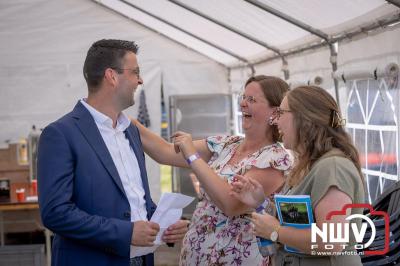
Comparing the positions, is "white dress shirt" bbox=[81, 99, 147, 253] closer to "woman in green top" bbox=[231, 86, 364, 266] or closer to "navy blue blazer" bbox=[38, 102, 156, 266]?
"navy blue blazer" bbox=[38, 102, 156, 266]

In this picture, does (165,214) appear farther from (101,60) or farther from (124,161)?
(101,60)

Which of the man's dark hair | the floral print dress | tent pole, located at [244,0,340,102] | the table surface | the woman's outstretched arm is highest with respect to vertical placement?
tent pole, located at [244,0,340,102]

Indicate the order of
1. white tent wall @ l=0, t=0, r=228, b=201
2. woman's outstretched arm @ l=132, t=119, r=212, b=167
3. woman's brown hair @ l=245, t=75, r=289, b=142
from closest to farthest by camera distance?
woman's brown hair @ l=245, t=75, r=289, b=142 < woman's outstretched arm @ l=132, t=119, r=212, b=167 < white tent wall @ l=0, t=0, r=228, b=201

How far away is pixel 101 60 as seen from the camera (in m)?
2.32

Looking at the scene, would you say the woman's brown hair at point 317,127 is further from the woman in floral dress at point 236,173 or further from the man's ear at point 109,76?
the man's ear at point 109,76

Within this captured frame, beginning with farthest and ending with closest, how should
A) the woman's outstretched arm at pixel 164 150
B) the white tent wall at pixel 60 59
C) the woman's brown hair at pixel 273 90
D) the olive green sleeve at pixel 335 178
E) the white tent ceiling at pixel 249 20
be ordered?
the white tent wall at pixel 60 59
the white tent ceiling at pixel 249 20
the woman's outstretched arm at pixel 164 150
the woman's brown hair at pixel 273 90
the olive green sleeve at pixel 335 178

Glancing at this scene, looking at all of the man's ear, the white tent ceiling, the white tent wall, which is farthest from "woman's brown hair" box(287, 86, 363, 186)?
the white tent wall

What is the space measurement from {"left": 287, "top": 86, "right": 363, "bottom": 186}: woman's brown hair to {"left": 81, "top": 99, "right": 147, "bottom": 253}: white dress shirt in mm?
597

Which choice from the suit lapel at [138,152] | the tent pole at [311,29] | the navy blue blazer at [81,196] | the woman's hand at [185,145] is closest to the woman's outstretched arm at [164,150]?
the woman's hand at [185,145]

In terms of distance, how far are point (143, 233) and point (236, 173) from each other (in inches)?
22.9

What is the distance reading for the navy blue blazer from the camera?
6.94ft

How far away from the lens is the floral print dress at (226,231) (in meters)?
2.62

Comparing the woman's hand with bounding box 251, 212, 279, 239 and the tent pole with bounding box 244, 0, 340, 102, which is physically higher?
the tent pole with bounding box 244, 0, 340, 102

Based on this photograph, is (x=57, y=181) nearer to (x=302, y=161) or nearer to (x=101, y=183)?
(x=101, y=183)
